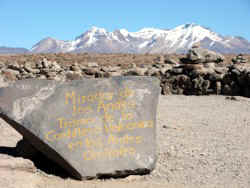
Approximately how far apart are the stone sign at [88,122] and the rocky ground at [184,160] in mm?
244

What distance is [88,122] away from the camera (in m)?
5.70

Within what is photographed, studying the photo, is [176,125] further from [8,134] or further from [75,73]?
[75,73]

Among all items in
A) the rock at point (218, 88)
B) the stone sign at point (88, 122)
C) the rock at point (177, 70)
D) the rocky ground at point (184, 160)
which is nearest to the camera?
the rocky ground at point (184, 160)

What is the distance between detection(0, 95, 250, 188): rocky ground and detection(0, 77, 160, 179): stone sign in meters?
0.24

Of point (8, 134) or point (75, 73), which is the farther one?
point (75, 73)

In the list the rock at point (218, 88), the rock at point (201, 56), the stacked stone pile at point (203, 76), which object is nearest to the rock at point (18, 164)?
the stacked stone pile at point (203, 76)

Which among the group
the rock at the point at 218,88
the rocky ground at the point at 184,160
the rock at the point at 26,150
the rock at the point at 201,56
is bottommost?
the rocky ground at the point at 184,160

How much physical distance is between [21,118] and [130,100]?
5.62ft

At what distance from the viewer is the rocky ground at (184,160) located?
5.27 metres

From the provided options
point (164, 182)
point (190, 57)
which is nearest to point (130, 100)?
point (164, 182)

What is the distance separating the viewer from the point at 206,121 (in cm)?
1003

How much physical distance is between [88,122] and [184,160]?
1792 mm

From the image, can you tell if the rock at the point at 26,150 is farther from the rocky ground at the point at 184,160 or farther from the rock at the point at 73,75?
the rock at the point at 73,75

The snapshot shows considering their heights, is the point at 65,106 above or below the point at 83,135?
above
